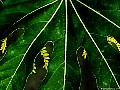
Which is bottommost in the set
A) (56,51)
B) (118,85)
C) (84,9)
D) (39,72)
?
(39,72)

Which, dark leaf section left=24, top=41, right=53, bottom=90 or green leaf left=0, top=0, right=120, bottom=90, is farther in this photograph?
dark leaf section left=24, top=41, right=53, bottom=90

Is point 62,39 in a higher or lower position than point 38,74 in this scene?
higher

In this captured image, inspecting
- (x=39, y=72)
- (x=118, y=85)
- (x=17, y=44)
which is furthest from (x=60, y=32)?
(x=39, y=72)

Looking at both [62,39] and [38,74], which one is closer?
[62,39]

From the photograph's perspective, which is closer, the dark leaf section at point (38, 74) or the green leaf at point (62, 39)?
the green leaf at point (62, 39)

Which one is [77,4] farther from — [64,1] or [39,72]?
[39,72]

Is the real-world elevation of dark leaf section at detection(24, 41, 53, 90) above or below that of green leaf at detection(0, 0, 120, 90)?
below

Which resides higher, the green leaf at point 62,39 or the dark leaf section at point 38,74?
the green leaf at point 62,39

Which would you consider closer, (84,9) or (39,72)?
(84,9)
